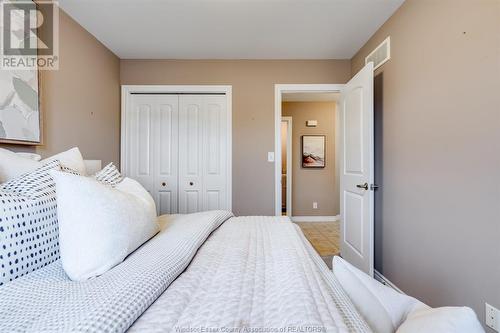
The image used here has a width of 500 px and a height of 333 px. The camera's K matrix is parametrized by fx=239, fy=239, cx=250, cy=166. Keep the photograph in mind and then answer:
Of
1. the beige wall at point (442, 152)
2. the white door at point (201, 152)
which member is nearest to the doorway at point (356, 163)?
the beige wall at point (442, 152)

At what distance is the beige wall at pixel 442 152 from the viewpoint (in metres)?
1.26

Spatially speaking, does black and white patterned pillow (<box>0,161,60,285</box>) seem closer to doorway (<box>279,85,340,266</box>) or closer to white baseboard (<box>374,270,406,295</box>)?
white baseboard (<box>374,270,406,295</box>)

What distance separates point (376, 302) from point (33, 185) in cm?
126

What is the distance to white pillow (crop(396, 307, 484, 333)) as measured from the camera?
1.75ft

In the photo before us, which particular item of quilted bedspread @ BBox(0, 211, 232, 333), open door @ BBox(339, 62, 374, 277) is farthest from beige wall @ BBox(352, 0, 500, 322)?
quilted bedspread @ BBox(0, 211, 232, 333)

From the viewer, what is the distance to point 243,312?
0.59 metres

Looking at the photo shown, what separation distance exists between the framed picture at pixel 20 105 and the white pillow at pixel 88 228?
111cm

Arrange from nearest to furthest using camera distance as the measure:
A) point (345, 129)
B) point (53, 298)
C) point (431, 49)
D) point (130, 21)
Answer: point (53, 298)
point (431, 49)
point (130, 21)
point (345, 129)

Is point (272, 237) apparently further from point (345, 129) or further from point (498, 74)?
point (345, 129)

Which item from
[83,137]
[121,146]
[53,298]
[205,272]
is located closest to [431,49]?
[205,272]

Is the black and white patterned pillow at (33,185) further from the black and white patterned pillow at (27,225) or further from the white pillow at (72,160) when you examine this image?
the white pillow at (72,160)

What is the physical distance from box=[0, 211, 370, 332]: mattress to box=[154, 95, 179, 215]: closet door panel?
2086 millimetres

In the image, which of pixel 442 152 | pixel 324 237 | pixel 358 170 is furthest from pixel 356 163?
pixel 324 237

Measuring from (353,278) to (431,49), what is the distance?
1729mm
